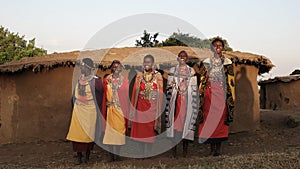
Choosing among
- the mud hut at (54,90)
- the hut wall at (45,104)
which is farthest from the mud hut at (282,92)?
the hut wall at (45,104)

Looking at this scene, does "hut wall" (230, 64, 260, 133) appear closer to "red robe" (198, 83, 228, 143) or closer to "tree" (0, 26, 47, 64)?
"red robe" (198, 83, 228, 143)

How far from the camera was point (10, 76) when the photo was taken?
8.53 metres

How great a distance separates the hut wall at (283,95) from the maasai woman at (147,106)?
12037mm

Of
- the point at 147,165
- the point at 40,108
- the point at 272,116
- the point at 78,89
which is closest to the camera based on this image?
the point at 147,165

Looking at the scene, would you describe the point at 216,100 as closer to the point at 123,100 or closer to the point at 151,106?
the point at 151,106

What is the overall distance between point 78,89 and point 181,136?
5.85 feet

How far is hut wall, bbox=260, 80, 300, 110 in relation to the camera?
54.3 ft

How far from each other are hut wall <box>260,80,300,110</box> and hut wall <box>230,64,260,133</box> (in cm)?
849

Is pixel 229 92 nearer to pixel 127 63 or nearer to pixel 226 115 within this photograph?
pixel 226 115

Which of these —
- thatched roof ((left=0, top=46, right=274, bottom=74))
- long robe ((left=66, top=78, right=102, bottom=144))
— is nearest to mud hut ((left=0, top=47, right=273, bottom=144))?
thatched roof ((left=0, top=46, right=274, bottom=74))

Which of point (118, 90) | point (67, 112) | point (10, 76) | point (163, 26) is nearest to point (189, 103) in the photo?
point (118, 90)

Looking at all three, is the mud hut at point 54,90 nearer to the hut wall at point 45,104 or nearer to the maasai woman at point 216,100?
the hut wall at point 45,104

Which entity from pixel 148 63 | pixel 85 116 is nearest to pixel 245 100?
pixel 148 63

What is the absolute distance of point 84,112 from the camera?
5703 millimetres
